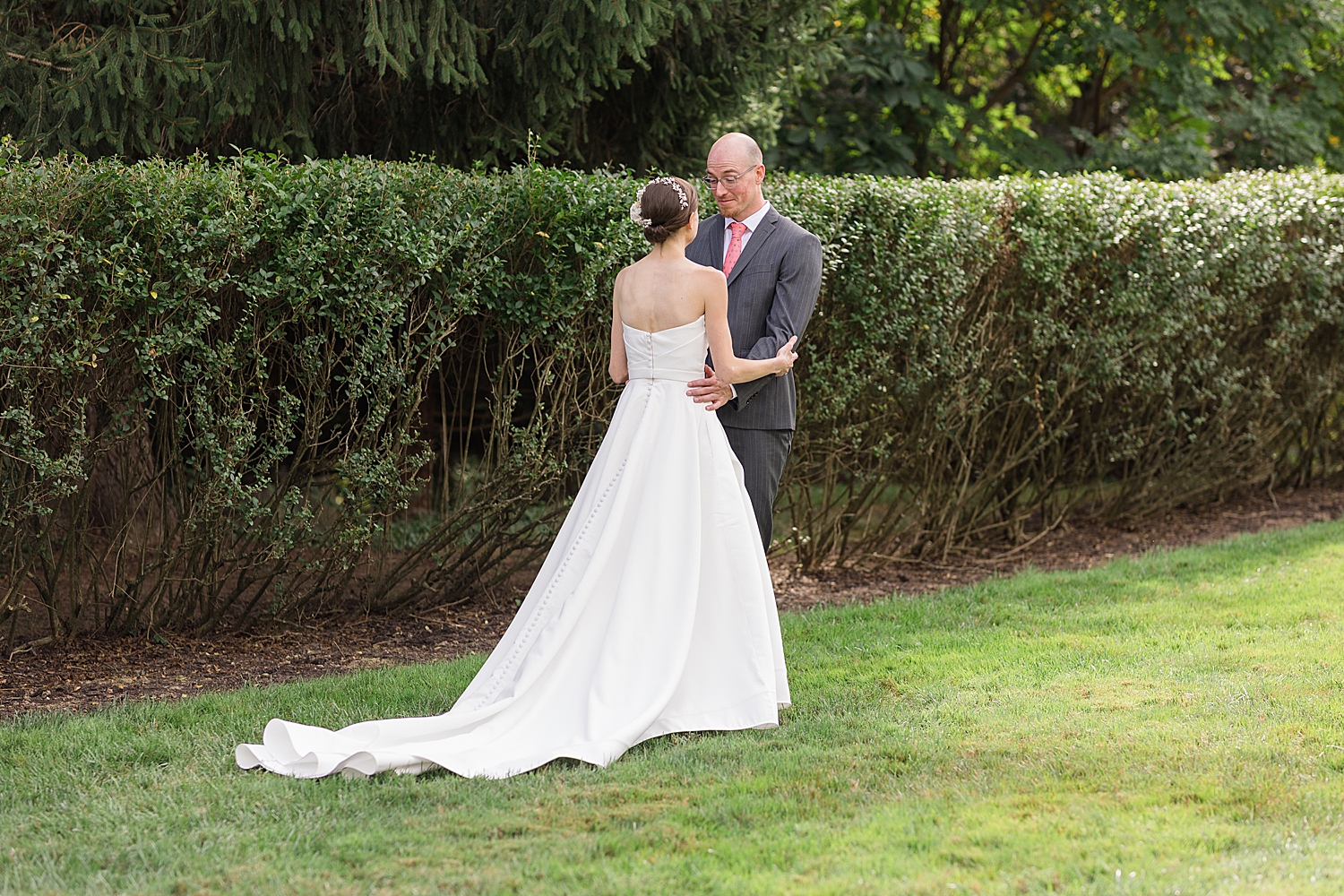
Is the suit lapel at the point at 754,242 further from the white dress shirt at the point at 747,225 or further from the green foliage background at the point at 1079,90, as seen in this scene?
the green foliage background at the point at 1079,90

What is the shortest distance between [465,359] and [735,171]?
2006 mm

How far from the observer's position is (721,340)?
4.62 m

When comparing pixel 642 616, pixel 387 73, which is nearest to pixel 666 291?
pixel 642 616

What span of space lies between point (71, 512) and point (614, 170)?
3768 millimetres

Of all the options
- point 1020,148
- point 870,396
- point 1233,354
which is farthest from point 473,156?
point 1020,148

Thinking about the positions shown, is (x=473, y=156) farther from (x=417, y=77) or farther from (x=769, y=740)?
(x=769, y=740)

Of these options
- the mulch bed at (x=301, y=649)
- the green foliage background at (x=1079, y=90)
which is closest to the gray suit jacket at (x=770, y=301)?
the mulch bed at (x=301, y=649)

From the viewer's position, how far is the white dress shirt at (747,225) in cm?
509

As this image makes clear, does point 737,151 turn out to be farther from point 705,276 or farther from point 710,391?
point 710,391

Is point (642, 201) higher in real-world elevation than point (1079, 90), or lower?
lower

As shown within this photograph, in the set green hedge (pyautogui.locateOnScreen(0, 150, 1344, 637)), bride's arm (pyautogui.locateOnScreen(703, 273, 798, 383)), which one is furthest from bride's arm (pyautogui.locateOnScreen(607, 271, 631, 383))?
green hedge (pyautogui.locateOnScreen(0, 150, 1344, 637))

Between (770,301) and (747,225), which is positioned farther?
(747,225)

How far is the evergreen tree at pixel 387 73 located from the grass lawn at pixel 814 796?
2.99 metres

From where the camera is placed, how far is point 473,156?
7.35m
